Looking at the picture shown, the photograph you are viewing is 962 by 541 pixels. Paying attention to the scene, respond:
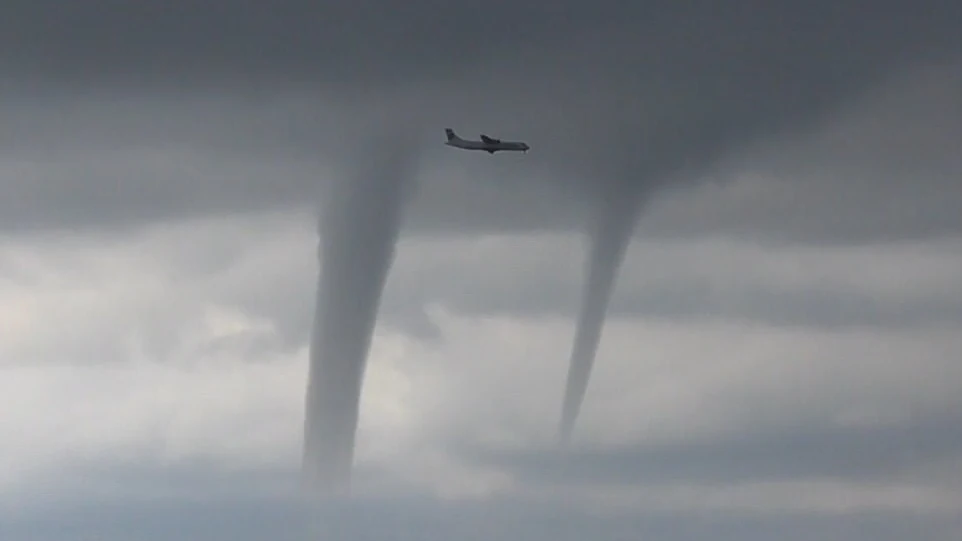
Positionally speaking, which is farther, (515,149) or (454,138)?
(454,138)
